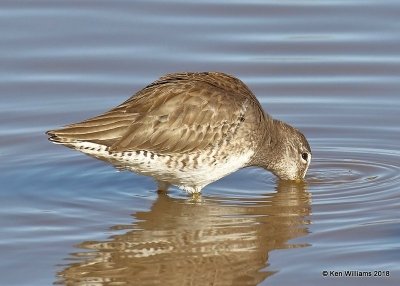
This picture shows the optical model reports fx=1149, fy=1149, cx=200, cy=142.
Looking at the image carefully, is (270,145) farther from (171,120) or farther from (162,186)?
(171,120)

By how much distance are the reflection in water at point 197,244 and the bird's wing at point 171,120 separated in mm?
589

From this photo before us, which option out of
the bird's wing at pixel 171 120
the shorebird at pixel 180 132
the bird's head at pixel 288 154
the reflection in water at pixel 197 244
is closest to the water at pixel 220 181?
the reflection in water at pixel 197 244

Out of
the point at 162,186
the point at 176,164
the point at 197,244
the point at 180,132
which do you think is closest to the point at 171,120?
the point at 180,132

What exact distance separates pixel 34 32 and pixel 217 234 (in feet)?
17.8

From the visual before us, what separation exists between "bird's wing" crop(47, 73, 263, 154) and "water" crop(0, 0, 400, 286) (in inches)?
23.5

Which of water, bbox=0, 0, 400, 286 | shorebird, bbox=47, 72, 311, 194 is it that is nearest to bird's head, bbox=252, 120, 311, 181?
water, bbox=0, 0, 400, 286

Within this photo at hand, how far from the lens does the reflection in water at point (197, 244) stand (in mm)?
7879

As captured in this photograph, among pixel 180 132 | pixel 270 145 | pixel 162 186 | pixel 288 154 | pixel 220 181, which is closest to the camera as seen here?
pixel 180 132

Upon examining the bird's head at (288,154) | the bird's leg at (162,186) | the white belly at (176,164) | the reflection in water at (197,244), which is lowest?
the reflection in water at (197,244)

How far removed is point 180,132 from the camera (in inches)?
368

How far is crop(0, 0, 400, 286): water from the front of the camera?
26.9 ft

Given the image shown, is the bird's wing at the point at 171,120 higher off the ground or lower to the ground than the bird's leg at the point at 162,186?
higher

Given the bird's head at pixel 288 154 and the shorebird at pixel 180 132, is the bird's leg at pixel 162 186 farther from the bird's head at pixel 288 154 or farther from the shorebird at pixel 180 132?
the bird's head at pixel 288 154

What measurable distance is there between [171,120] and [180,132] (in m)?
0.12
